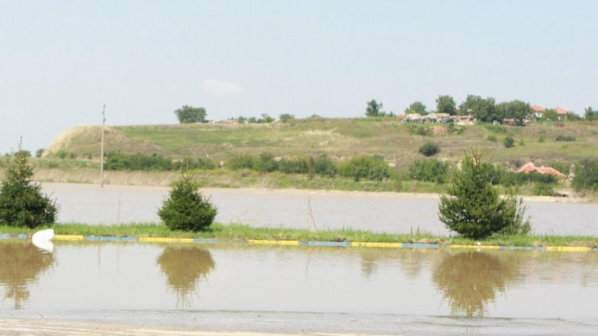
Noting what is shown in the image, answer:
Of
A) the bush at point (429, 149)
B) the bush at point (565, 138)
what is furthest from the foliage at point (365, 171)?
the bush at point (565, 138)

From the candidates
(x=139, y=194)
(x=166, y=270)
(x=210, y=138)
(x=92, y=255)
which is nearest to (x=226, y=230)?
(x=92, y=255)

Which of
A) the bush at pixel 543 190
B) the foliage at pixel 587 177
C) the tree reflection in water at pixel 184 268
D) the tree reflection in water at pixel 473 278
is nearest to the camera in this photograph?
the tree reflection in water at pixel 473 278

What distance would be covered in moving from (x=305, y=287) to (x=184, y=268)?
3243mm

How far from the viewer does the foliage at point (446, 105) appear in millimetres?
137750

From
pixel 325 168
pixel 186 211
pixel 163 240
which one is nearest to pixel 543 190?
pixel 325 168

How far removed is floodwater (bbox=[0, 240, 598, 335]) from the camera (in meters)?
11.7

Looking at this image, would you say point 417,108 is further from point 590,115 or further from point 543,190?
point 543,190

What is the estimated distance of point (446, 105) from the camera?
452 feet

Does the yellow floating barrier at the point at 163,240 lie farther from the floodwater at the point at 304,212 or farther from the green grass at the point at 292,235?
the floodwater at the point at 304,212

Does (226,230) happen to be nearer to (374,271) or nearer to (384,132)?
(374,271)

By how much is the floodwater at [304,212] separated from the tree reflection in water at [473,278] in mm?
8595

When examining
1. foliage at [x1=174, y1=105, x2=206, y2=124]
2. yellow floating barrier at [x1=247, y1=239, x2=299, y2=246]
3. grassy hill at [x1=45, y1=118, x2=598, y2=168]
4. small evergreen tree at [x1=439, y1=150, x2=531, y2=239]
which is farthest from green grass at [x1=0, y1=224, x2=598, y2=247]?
foliage at [x1=174, y1=105, x2=206, y2=124]

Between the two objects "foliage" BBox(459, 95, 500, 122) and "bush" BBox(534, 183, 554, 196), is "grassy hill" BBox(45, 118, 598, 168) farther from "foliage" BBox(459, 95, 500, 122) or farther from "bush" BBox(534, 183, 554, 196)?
"bush" BBox(534, 183, 554, 196)

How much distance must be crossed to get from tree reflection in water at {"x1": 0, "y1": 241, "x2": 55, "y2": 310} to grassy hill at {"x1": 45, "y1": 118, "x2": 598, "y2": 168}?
70922mm
